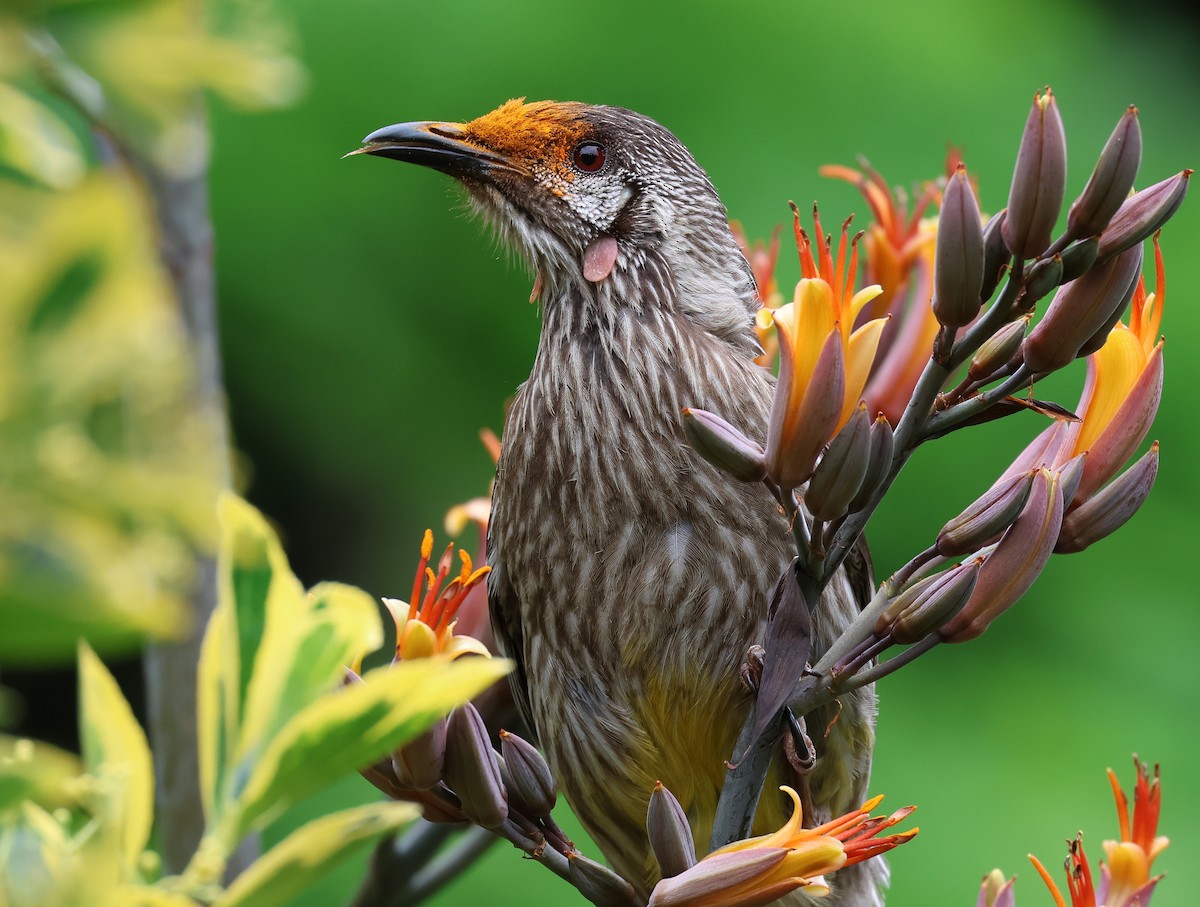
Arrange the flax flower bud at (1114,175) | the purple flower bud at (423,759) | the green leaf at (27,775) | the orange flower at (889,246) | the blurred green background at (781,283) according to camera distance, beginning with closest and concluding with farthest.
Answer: the green leaf at (27,775) < the flax flower bud at (1114,175) < the purple flower bud at (423,759) < the orange flower at (889,246) < the blurred green background at (781,283)

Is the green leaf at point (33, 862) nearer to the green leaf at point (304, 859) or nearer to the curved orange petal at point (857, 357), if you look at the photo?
the green leaf at point (304, 859)

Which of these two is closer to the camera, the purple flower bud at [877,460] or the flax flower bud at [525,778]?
the purple flower bud at [877,460]

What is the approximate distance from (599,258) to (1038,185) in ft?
2.08

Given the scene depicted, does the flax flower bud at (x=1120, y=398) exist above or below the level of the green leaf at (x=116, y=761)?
above

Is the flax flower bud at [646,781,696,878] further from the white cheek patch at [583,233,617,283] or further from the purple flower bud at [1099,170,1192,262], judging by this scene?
the white cheek patch at [583,233,617,283]

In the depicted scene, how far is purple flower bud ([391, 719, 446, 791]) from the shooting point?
80 cm

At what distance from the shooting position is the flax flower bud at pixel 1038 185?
2.29ft

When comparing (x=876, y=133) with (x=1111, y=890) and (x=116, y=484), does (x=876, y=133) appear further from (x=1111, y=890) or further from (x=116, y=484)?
(x=116, y=484)

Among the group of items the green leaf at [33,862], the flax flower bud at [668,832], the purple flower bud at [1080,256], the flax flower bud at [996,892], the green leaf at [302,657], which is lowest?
the flax flower bud at [996,892]

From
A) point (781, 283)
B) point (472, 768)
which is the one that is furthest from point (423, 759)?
point (781, 283)

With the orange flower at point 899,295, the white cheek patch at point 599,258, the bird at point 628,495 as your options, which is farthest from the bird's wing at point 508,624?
the orange flower at point 899,295

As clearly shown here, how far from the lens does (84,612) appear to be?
11.6 inches

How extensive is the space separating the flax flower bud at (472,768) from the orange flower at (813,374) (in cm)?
23

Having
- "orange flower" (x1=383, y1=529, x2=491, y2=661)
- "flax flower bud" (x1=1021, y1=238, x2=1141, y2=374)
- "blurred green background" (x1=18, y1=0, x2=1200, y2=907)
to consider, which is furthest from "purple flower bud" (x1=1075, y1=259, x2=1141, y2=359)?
"blurred green background" (x1=18, y1=0, x2=1200, y2=907)
